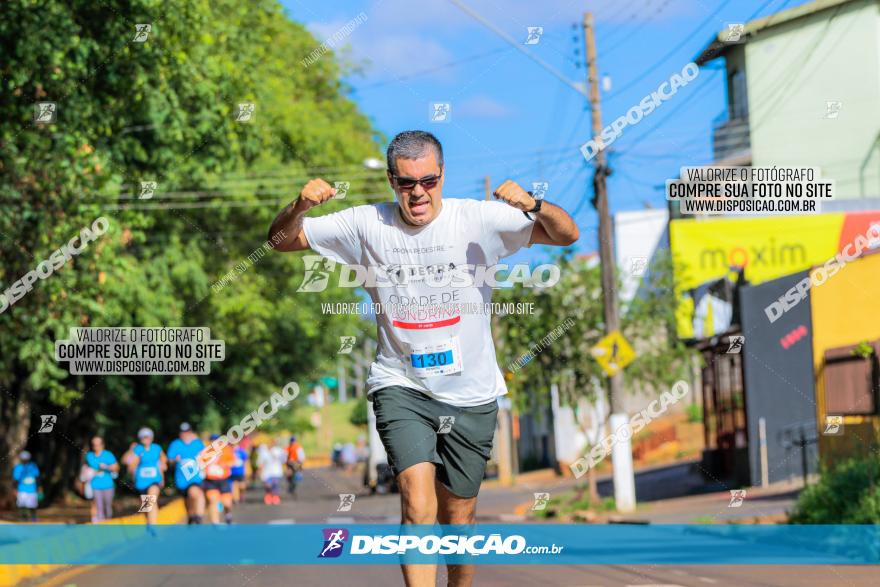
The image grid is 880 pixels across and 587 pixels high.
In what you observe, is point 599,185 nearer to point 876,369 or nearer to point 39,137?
point 876,369

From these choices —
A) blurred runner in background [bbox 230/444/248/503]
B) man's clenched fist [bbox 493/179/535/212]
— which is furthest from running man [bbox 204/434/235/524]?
man's clenched fist [bbox 493/179/535/212]

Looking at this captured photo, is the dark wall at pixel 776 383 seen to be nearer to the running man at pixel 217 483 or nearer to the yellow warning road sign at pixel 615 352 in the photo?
the yellow warning road sign at pixel 615 352

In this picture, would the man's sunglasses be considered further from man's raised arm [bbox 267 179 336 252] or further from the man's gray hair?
man's raised arm [bbox 267 179 336 252]

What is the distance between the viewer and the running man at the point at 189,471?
18848 millimetres

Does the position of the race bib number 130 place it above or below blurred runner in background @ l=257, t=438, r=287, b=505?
above

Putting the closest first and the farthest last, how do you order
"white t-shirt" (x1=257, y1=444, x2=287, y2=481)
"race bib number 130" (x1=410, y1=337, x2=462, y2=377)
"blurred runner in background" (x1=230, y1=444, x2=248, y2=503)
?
1. "race bib number 130" (x1=410, y1=337, x2=462, y2=377)
2. "blurred runner in background" (x1=230, y1=444, x2=248, y2=503)
3. "white t-shirt" (x1=257, y1=444, x2=287, y2=481)

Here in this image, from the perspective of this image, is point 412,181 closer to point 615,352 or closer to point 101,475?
point 615,352

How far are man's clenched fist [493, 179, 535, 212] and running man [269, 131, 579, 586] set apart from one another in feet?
0.11

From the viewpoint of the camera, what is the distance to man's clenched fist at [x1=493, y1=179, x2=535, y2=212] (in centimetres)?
580

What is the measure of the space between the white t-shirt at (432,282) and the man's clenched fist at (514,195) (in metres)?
0.21

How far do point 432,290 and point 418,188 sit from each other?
45cm

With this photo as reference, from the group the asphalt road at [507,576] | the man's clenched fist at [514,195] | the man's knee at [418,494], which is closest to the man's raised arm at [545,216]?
the man's clenched fist at [514,195]

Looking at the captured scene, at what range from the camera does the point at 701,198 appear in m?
15.5

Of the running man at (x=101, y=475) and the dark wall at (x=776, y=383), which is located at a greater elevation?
the dark wall at (x=776, y=383)
